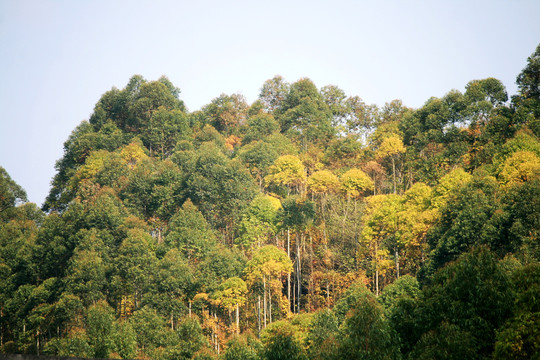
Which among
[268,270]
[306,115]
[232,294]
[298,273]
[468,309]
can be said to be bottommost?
[468,309]

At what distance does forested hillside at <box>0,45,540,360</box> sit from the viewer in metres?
24.9

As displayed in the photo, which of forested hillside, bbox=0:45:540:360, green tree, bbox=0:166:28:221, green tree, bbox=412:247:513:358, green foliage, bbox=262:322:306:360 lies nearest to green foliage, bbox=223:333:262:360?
forested hillside, bbox=0:45:540:360

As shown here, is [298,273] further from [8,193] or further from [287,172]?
[8,193]

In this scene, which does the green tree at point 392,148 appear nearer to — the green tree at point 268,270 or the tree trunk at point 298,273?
the tree trunk at point 298,273

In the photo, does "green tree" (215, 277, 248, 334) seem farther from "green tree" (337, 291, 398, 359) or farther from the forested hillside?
"green tree" (337, 291, 398, 359)

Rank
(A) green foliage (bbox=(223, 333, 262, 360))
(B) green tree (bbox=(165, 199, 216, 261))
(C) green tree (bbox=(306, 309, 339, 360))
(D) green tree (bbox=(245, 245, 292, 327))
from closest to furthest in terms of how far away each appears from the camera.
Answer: (C) green tree (bbox=(306, 309, 339, 360)) → (A) green foliage (bbox=(223, 333, 262, 360)) → (D) green tree (bbox=(245, 245, 292, 327)) → (B) green tree (bbox=(165, 199, 216, 261))

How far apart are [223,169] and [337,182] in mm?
10031

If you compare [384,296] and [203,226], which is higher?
[203,226]

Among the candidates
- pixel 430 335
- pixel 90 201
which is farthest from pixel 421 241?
pixel 90 201

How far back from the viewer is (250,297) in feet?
140

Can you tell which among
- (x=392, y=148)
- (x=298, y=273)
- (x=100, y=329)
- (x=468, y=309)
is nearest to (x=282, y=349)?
(x=468, y=309)

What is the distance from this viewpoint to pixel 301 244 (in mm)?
48062

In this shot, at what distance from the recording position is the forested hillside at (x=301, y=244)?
24.9m

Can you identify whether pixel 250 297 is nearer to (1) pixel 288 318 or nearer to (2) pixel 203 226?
(1) pixel 288 318
